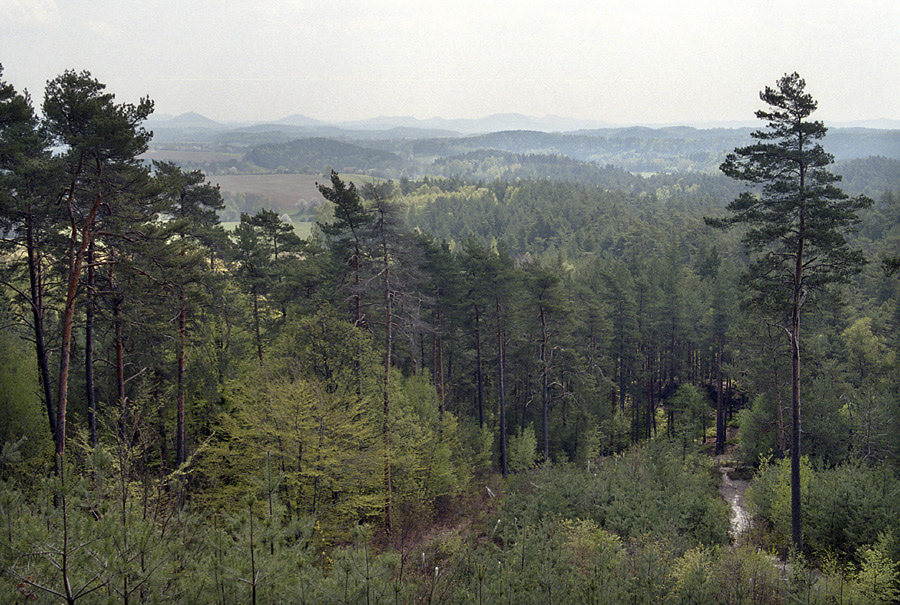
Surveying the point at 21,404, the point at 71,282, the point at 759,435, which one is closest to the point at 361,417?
the point at 71,282

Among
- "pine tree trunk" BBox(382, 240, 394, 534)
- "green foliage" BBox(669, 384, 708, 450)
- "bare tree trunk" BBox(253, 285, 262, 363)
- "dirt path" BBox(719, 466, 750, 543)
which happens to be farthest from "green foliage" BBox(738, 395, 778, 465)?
"bare tree trunk" BBox(253, 285, 262, 363)

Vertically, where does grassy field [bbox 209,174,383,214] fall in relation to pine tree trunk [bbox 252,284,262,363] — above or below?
above

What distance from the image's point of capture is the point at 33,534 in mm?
5125

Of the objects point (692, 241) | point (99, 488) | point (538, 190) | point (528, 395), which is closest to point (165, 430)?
point (99, 488)

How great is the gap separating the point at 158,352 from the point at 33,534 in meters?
11.9

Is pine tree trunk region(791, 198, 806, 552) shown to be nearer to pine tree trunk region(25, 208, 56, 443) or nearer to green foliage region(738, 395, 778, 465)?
green foliage region(738, 395, 778, 465)

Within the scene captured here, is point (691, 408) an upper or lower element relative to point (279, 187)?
lower

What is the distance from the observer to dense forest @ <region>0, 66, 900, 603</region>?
688cm

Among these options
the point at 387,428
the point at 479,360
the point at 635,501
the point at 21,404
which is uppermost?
the point at 21,404

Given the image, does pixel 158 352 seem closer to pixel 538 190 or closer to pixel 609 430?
pixel 609 430

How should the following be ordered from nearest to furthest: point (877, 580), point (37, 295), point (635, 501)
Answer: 1. point (877, 580)
2. point (37, 295)
3. point (635, 501)

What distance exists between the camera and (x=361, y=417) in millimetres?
19219

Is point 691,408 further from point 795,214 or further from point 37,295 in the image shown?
point 37,295

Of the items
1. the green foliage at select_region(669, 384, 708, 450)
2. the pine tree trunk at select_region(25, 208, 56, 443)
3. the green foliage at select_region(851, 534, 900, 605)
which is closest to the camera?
the green foliage at select_region(851, 534, 900, 605)
